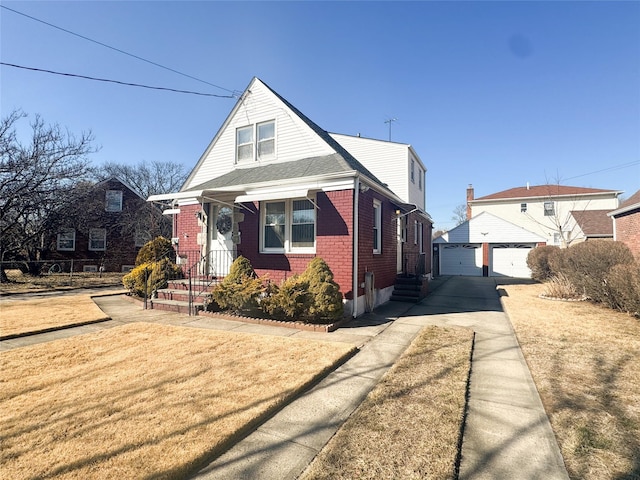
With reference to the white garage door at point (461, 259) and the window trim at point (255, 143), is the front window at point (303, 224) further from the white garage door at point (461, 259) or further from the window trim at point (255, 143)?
the white garage door at point (461, 259)

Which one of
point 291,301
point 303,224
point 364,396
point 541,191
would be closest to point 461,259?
point 541,191

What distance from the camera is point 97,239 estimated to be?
2405 centimetres

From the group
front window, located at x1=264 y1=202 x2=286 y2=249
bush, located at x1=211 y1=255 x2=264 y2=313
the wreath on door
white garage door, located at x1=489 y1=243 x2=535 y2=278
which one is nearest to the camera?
bush, located at x1=211 y1=255 x2=264 y2=313

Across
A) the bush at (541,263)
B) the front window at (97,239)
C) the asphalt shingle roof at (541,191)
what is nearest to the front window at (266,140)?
the bush at (541,263)

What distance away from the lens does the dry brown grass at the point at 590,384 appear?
8.55 feet

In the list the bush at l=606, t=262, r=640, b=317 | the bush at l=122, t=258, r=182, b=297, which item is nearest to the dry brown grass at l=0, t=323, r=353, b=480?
the bush at l=122, t=258, r=182, b=297

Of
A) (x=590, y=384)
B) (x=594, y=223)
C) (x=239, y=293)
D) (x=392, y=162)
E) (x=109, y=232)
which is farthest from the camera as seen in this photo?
(x=594, y=223)

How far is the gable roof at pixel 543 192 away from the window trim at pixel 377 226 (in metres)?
27.5

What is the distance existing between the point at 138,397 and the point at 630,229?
19946 mm

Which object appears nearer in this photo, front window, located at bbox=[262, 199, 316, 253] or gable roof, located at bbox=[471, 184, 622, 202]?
front window, located at bbox=[262, 199, 316, 253]

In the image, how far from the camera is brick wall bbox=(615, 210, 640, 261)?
44.7 feet

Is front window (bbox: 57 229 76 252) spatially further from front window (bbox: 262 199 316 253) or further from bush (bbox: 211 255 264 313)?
bush (bbox: 211 255 264 313)

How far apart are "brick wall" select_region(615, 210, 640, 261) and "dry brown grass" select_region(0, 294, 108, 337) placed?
65.4ft

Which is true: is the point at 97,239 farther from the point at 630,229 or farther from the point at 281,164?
the point at 630,229
